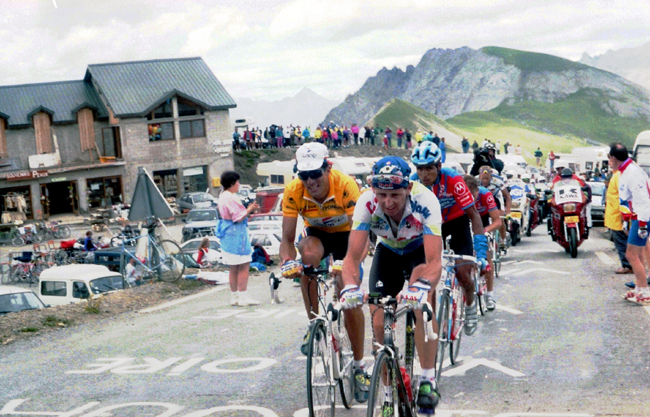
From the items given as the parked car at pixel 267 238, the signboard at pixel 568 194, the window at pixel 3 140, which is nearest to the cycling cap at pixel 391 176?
the signboard at pixel 568 194

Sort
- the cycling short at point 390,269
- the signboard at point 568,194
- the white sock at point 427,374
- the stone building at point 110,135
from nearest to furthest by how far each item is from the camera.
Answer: the white sock at point 427,374 → the cycling short at point 390,269 → the signboard at point 568,194 → the stone building at point 110,135

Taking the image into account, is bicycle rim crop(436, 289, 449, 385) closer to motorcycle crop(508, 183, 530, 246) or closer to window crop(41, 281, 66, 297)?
motorcycle crop(508, 183, 530, 246)

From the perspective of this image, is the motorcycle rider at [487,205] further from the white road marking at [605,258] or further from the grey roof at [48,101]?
the grey roof at [48,101]

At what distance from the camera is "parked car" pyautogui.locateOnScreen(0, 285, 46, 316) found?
54.7 ft

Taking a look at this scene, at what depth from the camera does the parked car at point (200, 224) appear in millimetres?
37562

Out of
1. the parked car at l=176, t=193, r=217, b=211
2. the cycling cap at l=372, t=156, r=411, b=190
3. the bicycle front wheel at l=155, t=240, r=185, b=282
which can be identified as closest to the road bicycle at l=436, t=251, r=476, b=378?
the cycling cap at l=372, t=156, r=411, b=190

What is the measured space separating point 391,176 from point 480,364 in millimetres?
3133

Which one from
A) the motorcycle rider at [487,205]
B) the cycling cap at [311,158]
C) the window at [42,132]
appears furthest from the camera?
the window at [42,132]

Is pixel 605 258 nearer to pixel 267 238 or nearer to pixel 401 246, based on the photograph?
pixel 267 238

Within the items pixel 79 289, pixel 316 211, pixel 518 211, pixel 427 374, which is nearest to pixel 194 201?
pixel 79 289

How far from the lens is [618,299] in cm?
1166

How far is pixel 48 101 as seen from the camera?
2271 inches

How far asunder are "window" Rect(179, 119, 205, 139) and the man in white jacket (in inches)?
1972

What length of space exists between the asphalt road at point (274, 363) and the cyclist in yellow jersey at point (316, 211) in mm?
1159
